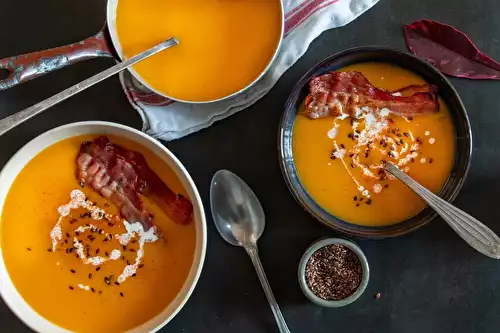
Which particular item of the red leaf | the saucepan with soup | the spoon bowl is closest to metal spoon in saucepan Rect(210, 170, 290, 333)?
the spoon bowl

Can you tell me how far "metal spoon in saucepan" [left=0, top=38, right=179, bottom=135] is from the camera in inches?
56.1

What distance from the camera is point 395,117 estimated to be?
1607 millimetres

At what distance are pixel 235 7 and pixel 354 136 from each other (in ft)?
1.44

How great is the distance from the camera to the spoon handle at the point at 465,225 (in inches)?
59.0

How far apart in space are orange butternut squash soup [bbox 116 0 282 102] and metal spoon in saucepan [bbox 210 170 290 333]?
0.23m

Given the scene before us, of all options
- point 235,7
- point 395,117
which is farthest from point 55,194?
point 395,117

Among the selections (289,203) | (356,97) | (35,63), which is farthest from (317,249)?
(35,63)

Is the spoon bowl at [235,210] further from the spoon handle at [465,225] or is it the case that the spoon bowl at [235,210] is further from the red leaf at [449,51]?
the red leaf at [449,51]

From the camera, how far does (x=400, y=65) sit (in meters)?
1.61

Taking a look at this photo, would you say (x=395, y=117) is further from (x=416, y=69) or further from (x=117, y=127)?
(x=117, y=127)

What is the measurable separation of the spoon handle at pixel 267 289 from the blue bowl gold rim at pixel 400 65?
18cm

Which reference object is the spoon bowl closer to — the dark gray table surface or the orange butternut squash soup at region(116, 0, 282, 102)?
the dark gray table surface

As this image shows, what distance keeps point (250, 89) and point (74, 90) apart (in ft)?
1.46

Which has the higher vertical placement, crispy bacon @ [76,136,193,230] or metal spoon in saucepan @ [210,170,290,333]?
crispy bacon @ [76,136,193,230]
